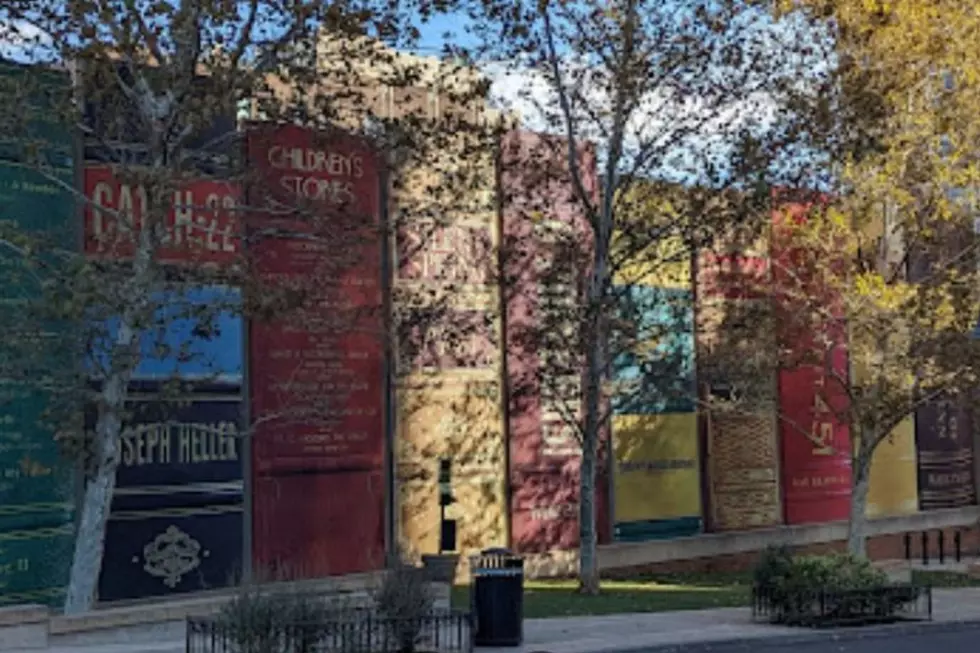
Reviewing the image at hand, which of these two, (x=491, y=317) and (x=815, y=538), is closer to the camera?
(x=491, y=317)

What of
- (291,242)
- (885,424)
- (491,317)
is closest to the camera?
(291,242)

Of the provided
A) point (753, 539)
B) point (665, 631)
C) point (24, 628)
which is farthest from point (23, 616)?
point (753, 539)

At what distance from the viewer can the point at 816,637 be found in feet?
46.9

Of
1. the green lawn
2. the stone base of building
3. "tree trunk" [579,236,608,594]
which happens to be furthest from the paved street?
"tree trunk" [579,236,608,594]

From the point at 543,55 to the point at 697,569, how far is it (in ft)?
36.2

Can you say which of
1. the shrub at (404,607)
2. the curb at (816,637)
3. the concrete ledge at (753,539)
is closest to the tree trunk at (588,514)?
the concrete ledge at (753,539)

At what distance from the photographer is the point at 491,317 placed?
19969 millimetres

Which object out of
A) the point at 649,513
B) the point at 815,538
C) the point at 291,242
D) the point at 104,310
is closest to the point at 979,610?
the point at 649,513

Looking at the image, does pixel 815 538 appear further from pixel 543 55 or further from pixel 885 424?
pixel 543 55

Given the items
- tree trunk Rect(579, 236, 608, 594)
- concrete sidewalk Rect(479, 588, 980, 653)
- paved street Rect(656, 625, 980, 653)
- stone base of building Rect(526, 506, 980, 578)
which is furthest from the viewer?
stone base of building Rect(526, 506, 980, 578)

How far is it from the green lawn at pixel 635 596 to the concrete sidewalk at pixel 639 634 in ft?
2.74

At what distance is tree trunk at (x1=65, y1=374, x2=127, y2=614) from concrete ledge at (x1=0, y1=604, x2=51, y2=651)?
118 cm

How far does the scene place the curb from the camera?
13.0 meters

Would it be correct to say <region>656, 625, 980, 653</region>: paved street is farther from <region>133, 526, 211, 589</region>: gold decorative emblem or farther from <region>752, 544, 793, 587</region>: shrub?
<region>133, 526, 211, 589</region>: gold decorative emblem
